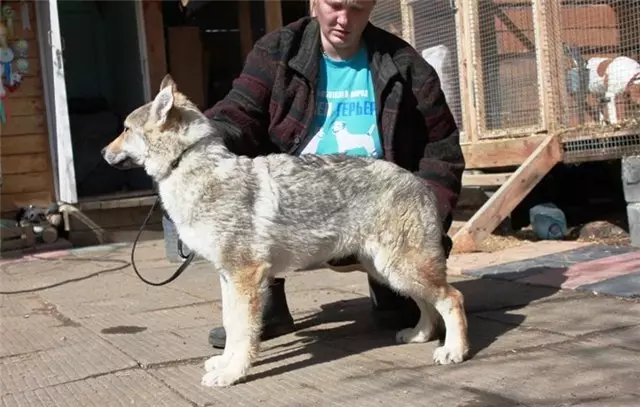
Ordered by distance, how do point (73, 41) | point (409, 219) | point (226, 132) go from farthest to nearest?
point (73, 41) < point (226, 132) < point (409, 219)

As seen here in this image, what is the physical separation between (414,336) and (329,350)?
0.42 m

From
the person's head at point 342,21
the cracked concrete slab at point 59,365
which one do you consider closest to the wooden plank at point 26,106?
the cracked concrete slab at point 59,365

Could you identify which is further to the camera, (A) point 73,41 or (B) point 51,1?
(A) point 73,41

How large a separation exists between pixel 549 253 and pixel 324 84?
3.00m

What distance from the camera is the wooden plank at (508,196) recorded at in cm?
673

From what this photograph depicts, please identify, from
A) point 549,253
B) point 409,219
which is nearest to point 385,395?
point 409,219

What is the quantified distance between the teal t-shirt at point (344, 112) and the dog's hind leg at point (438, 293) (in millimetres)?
773

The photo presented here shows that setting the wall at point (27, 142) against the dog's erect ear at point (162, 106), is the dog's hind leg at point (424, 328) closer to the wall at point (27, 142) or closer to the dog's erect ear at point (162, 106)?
the dog's erect ear at point (162, 106)

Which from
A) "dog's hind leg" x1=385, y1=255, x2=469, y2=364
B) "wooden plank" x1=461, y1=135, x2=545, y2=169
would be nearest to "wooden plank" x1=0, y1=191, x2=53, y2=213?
"wooden plank" x1=461, y1=135, x2=545, y2=169

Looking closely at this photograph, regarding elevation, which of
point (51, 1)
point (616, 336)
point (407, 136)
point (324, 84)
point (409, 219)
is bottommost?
point (616, 336)

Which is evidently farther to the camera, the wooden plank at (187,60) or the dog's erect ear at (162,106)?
the wooden plank at (187,60)

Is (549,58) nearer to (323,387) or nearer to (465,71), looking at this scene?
(465,71)

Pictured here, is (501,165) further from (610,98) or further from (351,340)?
(351,340)

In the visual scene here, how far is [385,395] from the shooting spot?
3.18 meters
